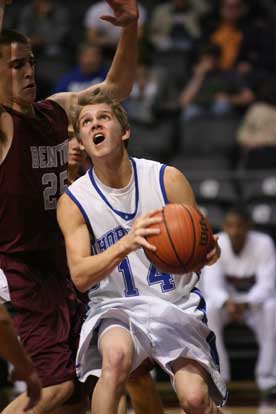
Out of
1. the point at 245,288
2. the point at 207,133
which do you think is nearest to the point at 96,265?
the point at 245,288

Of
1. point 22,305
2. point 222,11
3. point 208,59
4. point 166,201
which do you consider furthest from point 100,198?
point 222,11

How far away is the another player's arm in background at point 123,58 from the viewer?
517 centimetres

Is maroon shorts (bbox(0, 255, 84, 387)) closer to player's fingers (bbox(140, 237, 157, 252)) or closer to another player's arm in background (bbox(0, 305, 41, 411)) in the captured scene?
player's fingers (bbox(140, 237, 157, 252))

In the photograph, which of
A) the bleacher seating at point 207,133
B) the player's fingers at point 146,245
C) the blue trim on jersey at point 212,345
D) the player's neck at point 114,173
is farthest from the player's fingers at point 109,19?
the bleacher seating at point 207,133

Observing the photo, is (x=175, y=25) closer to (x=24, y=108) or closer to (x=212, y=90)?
(x=212, y=90)

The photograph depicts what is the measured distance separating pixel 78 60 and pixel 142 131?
1.43 m

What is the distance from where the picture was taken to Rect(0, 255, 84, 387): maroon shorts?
4672 millimetres

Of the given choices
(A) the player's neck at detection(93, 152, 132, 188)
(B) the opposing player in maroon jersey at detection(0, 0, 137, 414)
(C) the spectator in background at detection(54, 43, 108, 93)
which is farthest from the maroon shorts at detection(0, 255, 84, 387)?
(C) the spectator in background at detection(54, 43, 108, 93)

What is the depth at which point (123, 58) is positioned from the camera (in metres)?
5.39

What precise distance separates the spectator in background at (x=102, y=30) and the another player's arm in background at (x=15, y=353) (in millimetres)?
7868

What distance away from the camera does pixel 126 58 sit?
17.7 feet

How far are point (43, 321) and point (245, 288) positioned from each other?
4.28 metres

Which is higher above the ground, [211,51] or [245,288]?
[211,51]

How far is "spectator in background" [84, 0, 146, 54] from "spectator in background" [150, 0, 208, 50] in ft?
0.61
